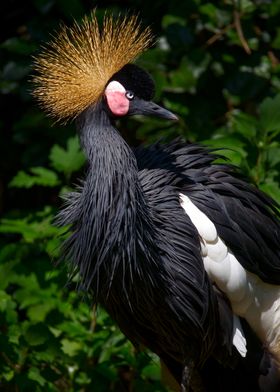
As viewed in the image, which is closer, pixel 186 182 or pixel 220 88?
pixel 186 182

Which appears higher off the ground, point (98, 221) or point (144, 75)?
point (144, 75)

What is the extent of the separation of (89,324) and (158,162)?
30.7 inches

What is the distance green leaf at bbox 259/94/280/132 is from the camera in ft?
8.55

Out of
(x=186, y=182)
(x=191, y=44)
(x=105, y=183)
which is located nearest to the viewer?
(x=105, y=183)

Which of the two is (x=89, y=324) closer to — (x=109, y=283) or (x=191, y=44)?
(x=109, y=283)

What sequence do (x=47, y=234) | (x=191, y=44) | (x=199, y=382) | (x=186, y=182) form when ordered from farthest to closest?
(x=191, y=44) < (x=47, y=234) < (x=199, y=382) < (x=186, y=182)

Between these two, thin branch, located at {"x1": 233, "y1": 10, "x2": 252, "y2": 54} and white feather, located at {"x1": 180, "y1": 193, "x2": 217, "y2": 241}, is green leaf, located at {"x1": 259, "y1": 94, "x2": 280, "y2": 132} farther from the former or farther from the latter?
thin branch, located at {"x1": 233, "y1": 10, "x2": 252, "y2": 54}

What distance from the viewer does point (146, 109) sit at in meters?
2.21

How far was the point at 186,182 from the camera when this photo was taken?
235cm

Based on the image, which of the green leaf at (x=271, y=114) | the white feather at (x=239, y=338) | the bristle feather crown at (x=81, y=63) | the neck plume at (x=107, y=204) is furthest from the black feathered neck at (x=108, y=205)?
the green leaf at (x=271, y=114)

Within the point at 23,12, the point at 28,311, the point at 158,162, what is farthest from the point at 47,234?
the point at 23,12

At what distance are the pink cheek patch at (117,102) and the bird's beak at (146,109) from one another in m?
0.02

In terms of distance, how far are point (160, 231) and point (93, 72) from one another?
Result: 0.45 meters

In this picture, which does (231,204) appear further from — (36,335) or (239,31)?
(239,31)
